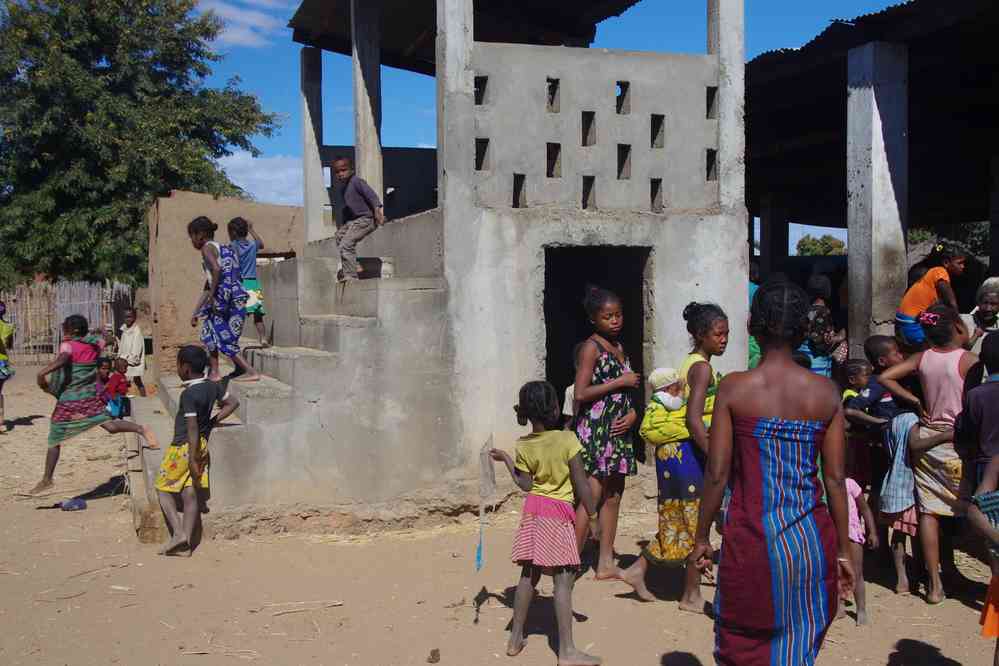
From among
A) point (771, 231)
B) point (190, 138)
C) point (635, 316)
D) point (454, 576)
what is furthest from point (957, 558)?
point (190, 138)

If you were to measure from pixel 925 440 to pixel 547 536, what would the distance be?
7.39 feet

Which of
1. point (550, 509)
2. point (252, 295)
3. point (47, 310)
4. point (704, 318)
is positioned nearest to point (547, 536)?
point (550, 509)

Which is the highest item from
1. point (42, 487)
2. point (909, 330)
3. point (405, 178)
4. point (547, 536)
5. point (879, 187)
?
point (405, 178)

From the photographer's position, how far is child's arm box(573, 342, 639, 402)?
15.8 feet

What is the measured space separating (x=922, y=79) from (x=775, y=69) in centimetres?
176

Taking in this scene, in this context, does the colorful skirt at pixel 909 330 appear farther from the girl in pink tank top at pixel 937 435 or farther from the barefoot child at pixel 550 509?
the barefoot child at pixel 550 509

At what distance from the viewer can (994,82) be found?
8.93m

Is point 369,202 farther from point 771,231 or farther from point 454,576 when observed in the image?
point 771,231

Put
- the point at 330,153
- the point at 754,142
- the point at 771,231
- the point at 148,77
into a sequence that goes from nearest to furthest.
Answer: the point at 330,153, the point at 754,142, the point at 771,231, the point at 148,77

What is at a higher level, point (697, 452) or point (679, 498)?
point (697, 452)

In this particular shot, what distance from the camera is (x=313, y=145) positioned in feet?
34.0

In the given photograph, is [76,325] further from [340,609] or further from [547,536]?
[547,536]

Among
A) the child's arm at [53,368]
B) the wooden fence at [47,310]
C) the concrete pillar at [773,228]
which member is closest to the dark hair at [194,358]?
the child's arm at [53,368]

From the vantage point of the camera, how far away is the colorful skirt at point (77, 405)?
23.0ft
